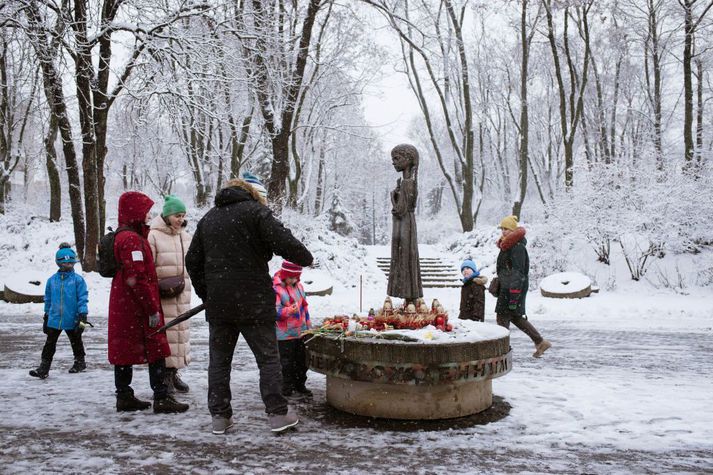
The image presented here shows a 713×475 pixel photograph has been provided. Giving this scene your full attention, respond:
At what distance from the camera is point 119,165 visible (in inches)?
1829

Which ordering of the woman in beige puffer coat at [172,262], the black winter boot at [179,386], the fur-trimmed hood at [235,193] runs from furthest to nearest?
1. the black winter boot at [179,386]
2. the woman in beige puffer coat at [172,262]
3. the fur-trimmed hood at [235,193]

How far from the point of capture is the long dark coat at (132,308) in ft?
16.0

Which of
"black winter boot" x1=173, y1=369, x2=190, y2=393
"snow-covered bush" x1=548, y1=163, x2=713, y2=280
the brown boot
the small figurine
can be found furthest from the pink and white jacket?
"snow-covered bush" x1=548, y1=163, x2=713, y2=280

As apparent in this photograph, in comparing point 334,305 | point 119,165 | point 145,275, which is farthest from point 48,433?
point 119,165

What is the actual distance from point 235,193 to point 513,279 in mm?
4309

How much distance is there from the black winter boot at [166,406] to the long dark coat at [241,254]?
1.13 meters

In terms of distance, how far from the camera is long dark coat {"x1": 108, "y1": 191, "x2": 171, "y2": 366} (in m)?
4.88

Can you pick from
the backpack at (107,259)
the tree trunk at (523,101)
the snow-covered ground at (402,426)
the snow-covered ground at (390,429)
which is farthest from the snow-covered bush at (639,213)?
the backpack at (107,259)

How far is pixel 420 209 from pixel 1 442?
223ft

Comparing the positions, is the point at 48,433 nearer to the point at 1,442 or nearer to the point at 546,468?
the point at 1,442

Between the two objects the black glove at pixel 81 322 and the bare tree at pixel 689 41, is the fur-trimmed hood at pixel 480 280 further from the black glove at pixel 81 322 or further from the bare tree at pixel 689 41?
the bare tree at pixel 689 41

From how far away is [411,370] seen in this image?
4789mm

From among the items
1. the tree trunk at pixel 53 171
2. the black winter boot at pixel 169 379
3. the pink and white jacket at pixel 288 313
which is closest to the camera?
the black winter boot at pixel 169 379

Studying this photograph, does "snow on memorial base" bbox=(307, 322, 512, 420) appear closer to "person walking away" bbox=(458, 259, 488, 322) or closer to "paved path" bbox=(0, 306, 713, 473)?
"paved path" bbox=(0, 306, 713, 473)
